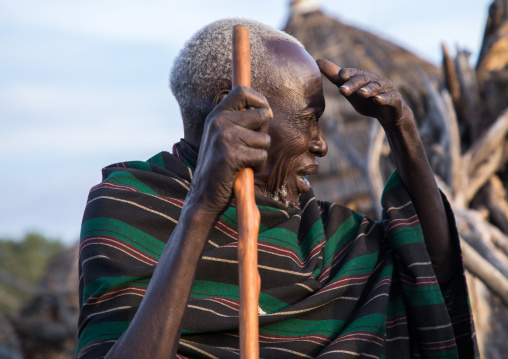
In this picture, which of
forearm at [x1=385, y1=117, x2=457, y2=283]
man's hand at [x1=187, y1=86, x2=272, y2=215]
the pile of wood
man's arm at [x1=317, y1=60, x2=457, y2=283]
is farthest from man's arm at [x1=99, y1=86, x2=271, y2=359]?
the pile of wood

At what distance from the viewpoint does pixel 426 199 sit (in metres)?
2.84

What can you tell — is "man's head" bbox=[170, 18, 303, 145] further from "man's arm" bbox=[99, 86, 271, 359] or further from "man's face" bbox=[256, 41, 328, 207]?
"man's arm" bbox=[99, 86, 271, 359]

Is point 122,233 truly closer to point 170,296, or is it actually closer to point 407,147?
point 170,296

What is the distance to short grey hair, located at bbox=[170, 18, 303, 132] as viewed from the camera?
267 cm

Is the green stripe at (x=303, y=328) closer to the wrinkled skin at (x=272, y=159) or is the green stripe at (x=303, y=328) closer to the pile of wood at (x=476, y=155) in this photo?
the wrinkled skin at (x=272, y=159)

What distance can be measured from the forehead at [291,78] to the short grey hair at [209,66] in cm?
3

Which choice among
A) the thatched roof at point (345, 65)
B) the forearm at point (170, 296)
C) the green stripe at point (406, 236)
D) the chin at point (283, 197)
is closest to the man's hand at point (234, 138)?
the forearm at point (170, 296)

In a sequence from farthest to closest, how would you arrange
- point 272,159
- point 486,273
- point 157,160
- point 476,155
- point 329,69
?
point 476,155
point 486,273
point 157,160
point 272,159
point 329,69

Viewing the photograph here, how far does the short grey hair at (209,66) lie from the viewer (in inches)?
105

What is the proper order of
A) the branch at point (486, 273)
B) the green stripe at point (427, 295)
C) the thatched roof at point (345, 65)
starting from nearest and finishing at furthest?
the green stripe at point (427, 295) < the branch at point (486, 273) < the thatched roof at point (345, 65)

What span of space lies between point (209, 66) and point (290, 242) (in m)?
0.77

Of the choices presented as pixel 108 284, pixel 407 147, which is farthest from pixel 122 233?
pixel 407 147

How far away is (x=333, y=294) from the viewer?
2.67 m

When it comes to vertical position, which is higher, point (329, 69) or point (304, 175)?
point (329, 69)
